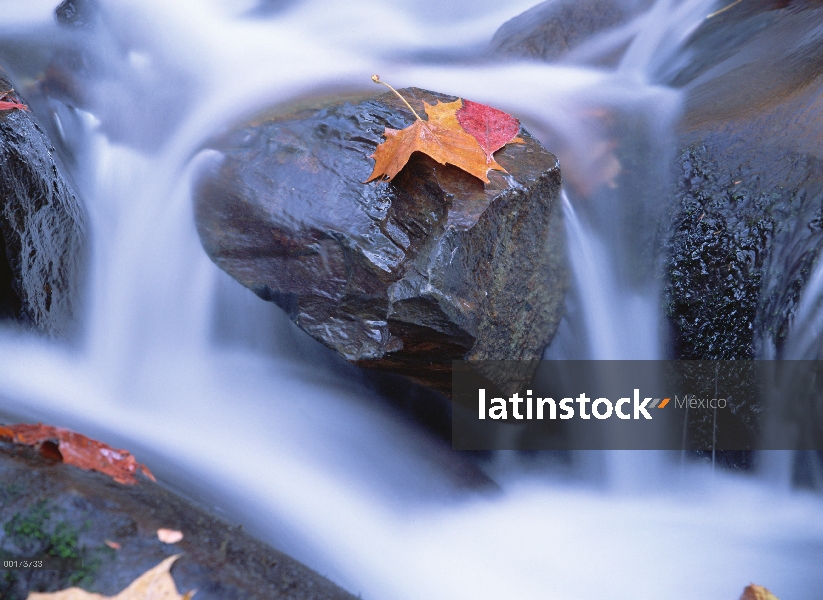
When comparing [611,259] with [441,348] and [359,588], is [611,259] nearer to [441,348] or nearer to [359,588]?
[441,348]

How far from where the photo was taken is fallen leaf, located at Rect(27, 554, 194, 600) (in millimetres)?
1226

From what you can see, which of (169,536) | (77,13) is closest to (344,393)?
(169,536)

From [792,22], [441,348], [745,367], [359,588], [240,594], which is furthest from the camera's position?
[792,22]

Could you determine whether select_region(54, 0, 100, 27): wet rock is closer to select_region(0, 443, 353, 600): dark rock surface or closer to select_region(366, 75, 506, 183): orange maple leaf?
select_region(366, 75, 506, 183): orange maple leaf

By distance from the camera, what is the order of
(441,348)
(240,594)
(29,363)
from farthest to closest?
1. (29,363)
2. (441,348)
3. (240,594)

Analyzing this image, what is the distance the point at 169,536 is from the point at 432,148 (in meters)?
1.58

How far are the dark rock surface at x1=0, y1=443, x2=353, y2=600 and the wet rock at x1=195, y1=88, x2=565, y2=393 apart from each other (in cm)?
98

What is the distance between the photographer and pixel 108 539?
1302mm

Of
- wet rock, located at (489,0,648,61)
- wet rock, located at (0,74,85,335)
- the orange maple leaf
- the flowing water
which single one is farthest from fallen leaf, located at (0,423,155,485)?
wet rock, located at (489,0,648,61)

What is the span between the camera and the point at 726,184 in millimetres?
2756

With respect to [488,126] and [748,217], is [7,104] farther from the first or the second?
[748,217]

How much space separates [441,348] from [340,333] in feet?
1.24

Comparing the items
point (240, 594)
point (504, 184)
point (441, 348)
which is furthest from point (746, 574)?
point (240, 594)

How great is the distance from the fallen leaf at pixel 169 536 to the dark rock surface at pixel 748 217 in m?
2.23
